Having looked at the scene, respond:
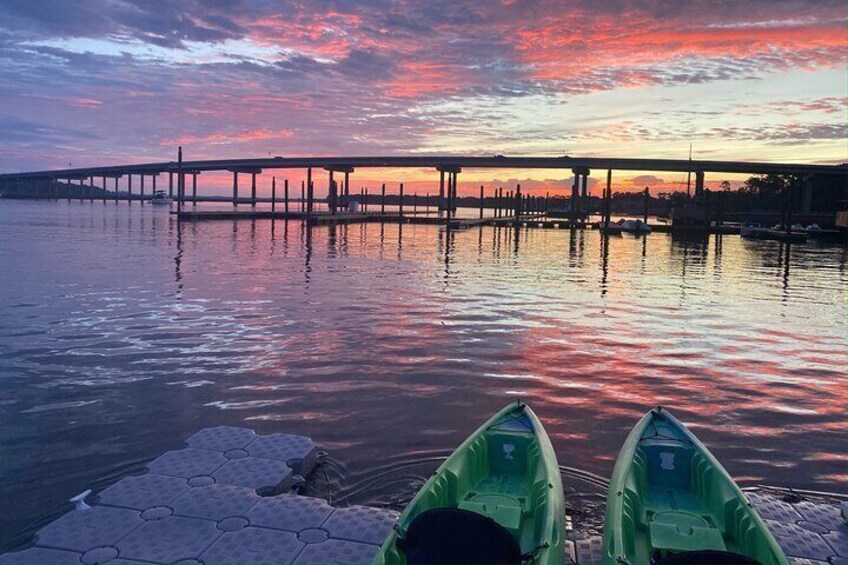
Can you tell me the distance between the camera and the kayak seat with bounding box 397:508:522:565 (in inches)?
173

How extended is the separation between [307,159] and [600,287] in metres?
107

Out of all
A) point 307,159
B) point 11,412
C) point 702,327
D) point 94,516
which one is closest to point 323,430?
point 94,516

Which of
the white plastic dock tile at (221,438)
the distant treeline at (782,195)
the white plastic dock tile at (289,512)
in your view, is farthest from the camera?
the distant treeline at (782,195)

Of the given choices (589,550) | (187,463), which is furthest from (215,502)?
(589,550)

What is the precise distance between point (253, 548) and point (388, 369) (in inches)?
281

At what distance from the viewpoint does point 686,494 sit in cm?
670

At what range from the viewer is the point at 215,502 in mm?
6508

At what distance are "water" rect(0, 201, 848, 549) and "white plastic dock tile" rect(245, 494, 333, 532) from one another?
0.72 meters

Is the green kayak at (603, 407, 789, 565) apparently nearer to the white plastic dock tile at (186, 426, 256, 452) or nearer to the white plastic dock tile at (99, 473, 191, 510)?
the white plastic dock tile at (99, 473, 191, 510)

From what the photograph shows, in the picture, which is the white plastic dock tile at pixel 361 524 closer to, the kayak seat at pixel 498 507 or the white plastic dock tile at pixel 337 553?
the white plastic dock tile at pixel 337 553

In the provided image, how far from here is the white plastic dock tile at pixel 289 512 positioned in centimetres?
615

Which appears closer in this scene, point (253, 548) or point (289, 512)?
point (253, 548)

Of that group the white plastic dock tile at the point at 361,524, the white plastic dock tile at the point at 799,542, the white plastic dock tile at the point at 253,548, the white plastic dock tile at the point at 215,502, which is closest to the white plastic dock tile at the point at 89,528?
the white plastic dock tile at the point at 215,502

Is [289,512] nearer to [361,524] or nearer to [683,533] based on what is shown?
[361,524]
